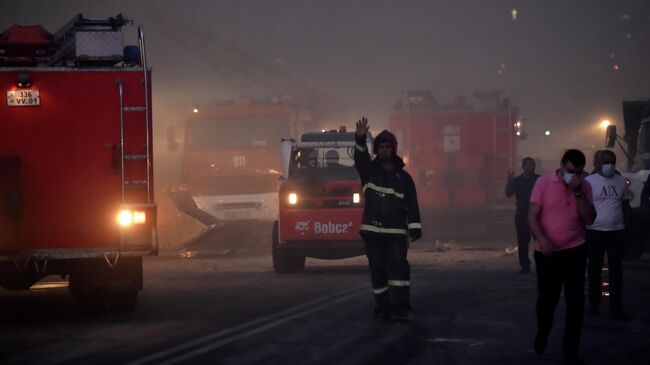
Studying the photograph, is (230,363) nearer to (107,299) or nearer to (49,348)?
(49,348)

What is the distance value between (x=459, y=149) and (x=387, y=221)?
20.4 metres

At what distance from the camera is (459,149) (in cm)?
3138

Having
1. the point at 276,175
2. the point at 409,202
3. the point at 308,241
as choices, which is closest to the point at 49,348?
the point at 409,202

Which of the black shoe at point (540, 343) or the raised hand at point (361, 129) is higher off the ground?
the raised hand at point (361, 129)

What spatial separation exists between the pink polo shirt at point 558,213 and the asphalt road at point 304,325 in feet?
3.24

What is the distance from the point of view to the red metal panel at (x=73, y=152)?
471 inches

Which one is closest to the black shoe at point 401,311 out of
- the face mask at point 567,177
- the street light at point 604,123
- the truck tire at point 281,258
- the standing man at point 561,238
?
the standing man at point 561,238

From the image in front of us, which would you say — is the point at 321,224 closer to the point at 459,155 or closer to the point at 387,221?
the point at 387,221

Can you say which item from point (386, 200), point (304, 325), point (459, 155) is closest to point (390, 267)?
point (386, 200)

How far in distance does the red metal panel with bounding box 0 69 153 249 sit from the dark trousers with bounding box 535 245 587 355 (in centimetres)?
501

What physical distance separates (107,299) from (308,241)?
18.1 ft

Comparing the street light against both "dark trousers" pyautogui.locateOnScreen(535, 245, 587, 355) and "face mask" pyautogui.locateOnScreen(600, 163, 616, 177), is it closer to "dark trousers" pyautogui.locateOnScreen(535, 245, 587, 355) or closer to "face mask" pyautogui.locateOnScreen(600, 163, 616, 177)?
"face mask" pyautogui.locateOnScreen(600, 163, 616, 177)

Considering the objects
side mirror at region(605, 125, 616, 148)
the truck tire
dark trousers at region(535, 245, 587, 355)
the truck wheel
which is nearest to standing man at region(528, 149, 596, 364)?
dark trousers at region(535, 245, 587, 355)

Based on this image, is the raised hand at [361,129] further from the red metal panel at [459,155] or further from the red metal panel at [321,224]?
the red metal panel at [459,155]
